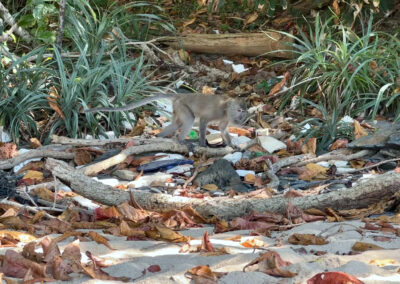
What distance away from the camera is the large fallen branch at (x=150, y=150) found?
20.9ft

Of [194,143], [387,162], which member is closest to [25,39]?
[194,143]

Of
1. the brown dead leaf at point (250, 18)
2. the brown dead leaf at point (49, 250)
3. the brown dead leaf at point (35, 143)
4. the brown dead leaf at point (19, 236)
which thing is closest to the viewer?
the brown dead leaf at point (49, 250)

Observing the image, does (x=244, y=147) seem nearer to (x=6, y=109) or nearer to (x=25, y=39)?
(x=6, y=109)

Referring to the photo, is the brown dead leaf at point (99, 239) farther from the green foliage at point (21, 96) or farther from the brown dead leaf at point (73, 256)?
the green foliage at point (21, 96)

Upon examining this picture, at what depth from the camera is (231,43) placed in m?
10.5

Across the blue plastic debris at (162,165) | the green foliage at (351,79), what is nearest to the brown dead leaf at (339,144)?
the green foliage at (351,79)

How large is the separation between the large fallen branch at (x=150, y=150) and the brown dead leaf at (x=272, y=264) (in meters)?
2.97

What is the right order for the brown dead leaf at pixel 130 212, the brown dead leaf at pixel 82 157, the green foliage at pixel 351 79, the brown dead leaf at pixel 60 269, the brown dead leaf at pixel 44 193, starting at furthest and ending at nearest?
the green foliage at pixel 351 79 < the brown dead leaf at pixel 82 157 < the brown dead leaf at pixel 44 193 < the brown dead leaf at pixel 130 212 < the brown dead leaf at pixel 60 269

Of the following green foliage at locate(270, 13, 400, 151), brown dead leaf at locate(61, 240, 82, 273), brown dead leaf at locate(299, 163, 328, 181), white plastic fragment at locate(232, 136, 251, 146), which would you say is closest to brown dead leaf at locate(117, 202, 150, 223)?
brown dead leaf at locate(61, 240, 82, 273)

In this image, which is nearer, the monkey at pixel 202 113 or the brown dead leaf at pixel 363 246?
the brown dead leaf at pixel 363 246

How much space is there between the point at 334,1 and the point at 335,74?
4.84 ft

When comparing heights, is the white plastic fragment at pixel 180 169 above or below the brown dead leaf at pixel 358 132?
below

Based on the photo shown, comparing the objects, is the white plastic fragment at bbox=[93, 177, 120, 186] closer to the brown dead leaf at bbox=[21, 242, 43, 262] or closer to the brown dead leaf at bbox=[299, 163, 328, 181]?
the brown dead leaf at bbox=[299, 163, 328, 181]

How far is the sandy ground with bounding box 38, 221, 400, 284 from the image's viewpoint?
11.4ft
